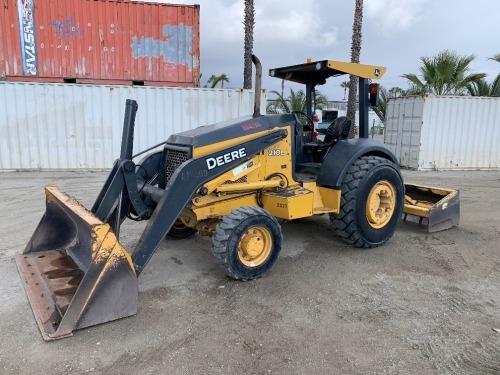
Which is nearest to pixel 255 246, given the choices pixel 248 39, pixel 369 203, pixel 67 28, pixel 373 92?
pixel 369 203

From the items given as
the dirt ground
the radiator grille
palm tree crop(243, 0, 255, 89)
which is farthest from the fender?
palm tree crop(243, 0, 255, 89)

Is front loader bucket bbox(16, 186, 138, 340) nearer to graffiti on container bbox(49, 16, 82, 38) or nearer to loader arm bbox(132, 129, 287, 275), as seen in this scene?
loader arm bbox(132, 129, 287, 275)

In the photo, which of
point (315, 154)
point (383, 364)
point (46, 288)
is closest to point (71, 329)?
point (46, 288)

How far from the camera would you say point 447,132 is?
1270 cm

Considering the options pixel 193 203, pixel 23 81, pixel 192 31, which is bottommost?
pixel 193 203

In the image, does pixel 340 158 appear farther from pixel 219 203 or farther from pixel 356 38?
pixel 356 38

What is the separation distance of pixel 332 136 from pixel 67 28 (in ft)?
31.6

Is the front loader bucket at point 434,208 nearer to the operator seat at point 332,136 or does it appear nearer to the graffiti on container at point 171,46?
the operator seat at point 332,136

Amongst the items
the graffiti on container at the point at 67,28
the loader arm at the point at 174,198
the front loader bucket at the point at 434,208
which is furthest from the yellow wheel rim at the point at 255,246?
the graffiti on container at the point at 67,28

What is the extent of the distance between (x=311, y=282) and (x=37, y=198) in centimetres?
594

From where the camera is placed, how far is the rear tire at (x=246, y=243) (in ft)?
12.7

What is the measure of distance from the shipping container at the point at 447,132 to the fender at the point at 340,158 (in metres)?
8.24

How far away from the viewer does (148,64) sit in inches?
476

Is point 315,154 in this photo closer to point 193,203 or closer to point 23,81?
point 193,203
